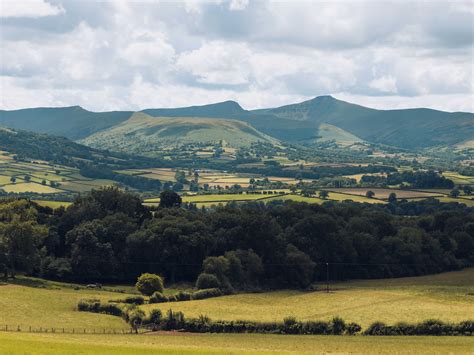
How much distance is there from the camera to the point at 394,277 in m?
147

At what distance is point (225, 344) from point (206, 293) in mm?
42920

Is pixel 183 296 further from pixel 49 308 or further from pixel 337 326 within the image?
pixel 337 326

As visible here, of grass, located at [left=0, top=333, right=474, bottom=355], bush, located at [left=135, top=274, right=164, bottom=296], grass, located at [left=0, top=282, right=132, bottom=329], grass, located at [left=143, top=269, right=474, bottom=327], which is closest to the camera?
grass, located at [left=0, top=333, right=474, bottom=355]

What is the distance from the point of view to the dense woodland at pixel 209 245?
5015 inches

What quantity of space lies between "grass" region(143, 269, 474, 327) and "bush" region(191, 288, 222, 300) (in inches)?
90.3

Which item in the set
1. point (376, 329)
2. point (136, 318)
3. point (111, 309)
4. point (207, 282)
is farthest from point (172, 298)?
point (376, 329)

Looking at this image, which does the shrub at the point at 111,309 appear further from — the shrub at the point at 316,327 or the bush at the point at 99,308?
the shrub at the point at 316,327

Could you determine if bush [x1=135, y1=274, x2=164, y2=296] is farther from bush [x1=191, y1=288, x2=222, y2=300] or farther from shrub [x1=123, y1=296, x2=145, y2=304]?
shrub [x1=123, y1=296, x2=145, y2=304]

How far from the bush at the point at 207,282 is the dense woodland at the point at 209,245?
0.55 ft

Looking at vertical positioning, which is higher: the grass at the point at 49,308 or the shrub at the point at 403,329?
the shrub at the point at 403,329

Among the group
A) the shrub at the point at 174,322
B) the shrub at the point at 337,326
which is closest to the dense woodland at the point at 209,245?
the shrub at the point at 174,322

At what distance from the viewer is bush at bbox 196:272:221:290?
396 feet

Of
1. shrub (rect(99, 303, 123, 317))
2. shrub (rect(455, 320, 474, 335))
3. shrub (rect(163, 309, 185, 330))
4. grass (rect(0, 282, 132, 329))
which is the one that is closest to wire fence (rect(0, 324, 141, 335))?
grass (rect(0, 282, 132, 329))

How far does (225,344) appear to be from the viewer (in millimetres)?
73875
